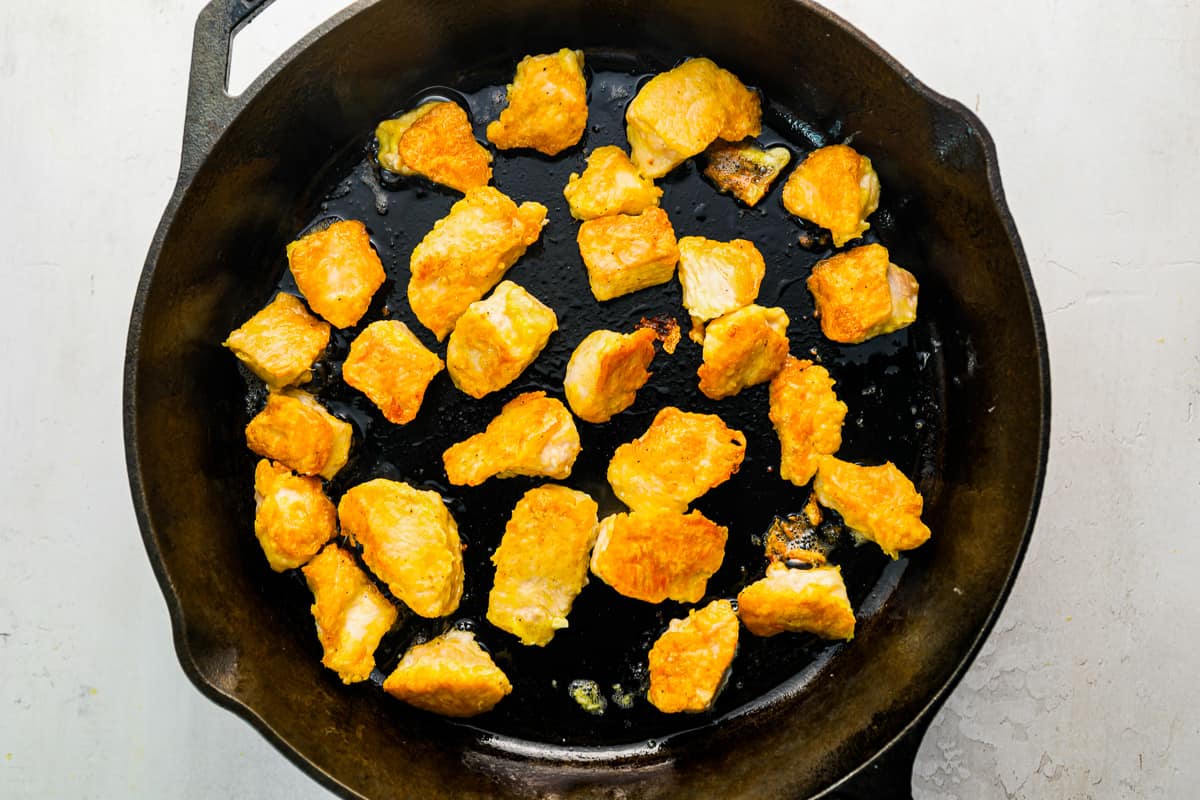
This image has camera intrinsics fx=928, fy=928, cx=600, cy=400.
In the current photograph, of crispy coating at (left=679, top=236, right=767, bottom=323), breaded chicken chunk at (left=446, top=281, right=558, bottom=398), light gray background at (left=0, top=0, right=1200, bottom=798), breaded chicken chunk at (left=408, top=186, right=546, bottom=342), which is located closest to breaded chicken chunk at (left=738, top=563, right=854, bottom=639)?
light gray background at (left=0, top=0, right=1200, bottom=798)

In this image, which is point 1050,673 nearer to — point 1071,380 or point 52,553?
point 1071,380

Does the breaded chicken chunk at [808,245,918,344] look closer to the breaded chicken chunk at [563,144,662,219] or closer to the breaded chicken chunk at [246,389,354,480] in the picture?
the breaded chicken chunk at [563,144,662,219]

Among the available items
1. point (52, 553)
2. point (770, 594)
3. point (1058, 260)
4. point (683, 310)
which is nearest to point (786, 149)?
point (683, 310)

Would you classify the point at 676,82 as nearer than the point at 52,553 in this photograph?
Yes

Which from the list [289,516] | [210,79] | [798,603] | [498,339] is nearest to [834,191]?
[498,339]

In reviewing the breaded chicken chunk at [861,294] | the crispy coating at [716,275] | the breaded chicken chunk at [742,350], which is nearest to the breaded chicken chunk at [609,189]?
the crispy coating at [716,275]

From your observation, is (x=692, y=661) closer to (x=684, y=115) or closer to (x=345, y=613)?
(x=345, y=613)

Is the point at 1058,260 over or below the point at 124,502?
over
